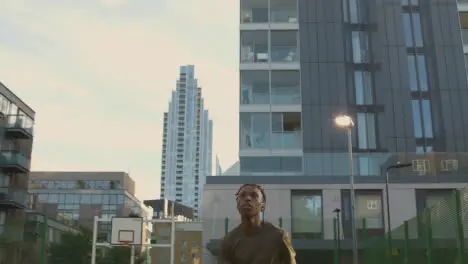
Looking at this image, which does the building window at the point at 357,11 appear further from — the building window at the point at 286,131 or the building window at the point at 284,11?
the building window at the point at 286,131

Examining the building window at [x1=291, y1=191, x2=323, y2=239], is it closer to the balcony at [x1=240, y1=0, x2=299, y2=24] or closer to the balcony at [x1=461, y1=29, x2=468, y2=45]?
the balcony at [x1=240, y1=0, x2=299, y2=24]

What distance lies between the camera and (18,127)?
5703 cm

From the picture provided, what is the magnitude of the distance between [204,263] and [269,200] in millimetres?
7247

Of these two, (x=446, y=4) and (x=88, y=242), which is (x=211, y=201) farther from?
(x=446, y=4)

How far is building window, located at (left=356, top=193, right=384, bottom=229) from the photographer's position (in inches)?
1219

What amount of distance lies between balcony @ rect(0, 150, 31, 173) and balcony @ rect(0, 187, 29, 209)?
1845 mm

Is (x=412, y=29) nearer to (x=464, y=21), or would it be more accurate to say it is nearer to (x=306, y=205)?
(x=464, y=21)

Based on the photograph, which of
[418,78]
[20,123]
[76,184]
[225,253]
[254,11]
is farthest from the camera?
[76,184]

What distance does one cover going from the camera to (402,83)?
121 feet

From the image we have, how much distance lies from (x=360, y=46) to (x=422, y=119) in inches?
244

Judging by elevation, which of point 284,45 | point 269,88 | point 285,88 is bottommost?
point 269,88

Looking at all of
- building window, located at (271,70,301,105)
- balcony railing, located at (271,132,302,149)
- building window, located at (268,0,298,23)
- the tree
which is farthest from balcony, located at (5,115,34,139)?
balcony railing, located at (271,132,302,149)

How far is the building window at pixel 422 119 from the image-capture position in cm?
3656

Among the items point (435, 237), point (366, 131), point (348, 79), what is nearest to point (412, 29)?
point (348, 79)
